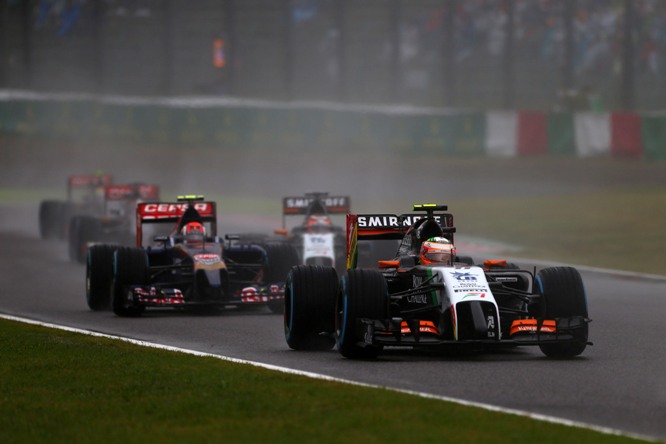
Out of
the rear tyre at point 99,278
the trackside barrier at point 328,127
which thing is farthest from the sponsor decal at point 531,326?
the trackside barrier at point 328,127

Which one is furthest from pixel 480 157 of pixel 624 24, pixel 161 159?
pixel 161 159

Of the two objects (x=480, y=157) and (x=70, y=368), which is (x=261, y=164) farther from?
(x=70, y=368)

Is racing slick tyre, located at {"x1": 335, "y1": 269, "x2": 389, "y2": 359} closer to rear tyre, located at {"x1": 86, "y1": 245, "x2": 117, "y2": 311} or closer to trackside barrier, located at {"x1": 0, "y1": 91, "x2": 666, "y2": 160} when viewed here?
rear tyre, located at {"x1": 86, "y1": 245, "x2": 117, "y2": 311}

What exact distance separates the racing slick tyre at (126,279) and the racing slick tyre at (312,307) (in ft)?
14.1

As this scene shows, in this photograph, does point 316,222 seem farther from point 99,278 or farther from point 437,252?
point 437,252

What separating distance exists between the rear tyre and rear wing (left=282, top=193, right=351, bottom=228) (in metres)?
4.49

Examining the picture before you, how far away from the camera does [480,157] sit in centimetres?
4538

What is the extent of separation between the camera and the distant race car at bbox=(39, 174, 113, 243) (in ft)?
107

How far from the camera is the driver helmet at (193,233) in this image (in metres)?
19.5

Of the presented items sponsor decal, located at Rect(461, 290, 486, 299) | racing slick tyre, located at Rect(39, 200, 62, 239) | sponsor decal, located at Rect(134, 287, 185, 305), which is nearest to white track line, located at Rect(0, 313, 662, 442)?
sponsor decal, located at Rect(134, 287, 185, 305)

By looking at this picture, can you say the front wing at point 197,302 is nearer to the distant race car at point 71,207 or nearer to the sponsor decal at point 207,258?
the sponsor decal at point 207,258

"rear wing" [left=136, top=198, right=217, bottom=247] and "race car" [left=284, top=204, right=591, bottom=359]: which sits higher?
"rear wing" [left=136, top=198, right=217, bottom=247]

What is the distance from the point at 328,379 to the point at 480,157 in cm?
3401

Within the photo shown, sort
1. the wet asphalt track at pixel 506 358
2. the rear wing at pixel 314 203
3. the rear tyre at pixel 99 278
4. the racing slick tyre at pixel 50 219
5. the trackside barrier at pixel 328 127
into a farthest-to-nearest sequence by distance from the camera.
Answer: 1. the trackside barrier at pixel 328 127
2. the racing slick tyre at pixel 50 219
3. the rear wing at pixel 314 203
4. the rear tyre at pixel 99 278
5. the wet asphalt track at pixel 506 358
